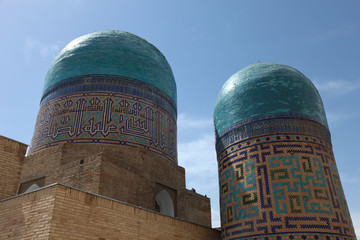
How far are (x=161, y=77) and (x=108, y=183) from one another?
430 cm

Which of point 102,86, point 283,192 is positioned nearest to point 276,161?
point 283,192

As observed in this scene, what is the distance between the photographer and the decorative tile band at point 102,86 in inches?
349

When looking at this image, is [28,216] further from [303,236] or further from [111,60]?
[111,60]

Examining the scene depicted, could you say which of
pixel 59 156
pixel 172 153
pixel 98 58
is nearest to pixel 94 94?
pixel 98 58

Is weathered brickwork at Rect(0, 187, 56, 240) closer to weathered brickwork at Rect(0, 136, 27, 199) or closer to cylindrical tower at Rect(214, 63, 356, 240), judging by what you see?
weathered brickwork at Rect(0, 136, 27, 199)

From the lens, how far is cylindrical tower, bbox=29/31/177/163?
823 centimetres

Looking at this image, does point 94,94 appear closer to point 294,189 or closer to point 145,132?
point 145,132

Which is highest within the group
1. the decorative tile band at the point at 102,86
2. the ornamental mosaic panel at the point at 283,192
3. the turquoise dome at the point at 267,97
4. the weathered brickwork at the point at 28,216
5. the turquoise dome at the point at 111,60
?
the turquoise dome at the point at 111,60

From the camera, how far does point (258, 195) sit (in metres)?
6.21

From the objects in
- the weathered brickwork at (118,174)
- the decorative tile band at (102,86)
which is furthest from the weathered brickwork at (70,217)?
the decorative tile band at (102,86)

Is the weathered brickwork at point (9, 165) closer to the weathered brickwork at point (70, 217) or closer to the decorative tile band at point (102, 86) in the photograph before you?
the weathered brickwork at point (70, 217)

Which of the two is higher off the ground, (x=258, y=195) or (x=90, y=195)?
(x=258, y=195)

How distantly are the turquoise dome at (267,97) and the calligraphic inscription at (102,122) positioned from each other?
5.95 feet

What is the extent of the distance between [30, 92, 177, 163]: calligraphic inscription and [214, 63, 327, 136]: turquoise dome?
5.95 feet
